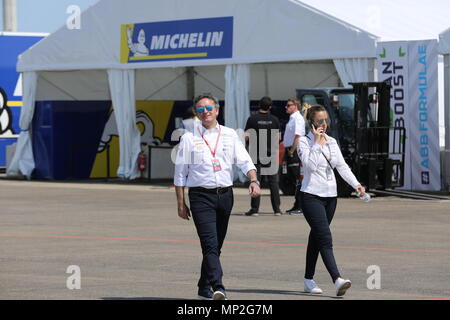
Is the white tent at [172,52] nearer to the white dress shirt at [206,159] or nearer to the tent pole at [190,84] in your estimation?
the tent pole at [190,84]

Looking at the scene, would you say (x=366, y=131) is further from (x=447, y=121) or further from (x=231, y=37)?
(x=231, y=37)

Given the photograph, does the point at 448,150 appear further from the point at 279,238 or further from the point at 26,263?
the point at 26,263

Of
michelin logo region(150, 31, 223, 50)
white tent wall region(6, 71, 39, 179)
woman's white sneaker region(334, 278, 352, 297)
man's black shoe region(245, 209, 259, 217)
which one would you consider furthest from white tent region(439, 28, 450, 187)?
woman's white sneaker region(334, 278, 352, 297)

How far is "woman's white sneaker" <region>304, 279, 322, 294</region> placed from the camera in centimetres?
1013

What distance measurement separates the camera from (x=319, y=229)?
33.4ft

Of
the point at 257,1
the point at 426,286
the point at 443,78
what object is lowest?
the point at 426,286

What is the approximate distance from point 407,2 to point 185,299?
18.7 meters

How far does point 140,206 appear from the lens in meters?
21.2

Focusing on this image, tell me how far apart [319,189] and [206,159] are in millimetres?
1172

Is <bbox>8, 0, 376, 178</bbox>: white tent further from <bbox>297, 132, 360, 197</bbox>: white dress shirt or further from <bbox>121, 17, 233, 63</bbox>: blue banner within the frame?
<bbox>297, 132, 360, 197</bbox>: white dress shirt

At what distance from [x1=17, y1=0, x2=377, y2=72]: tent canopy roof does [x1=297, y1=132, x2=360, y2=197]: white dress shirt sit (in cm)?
1355

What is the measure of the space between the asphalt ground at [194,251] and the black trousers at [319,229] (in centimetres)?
28

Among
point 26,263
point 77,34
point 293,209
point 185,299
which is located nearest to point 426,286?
point 185,299

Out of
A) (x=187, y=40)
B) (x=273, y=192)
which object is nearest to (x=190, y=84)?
(x=187, y=40)
